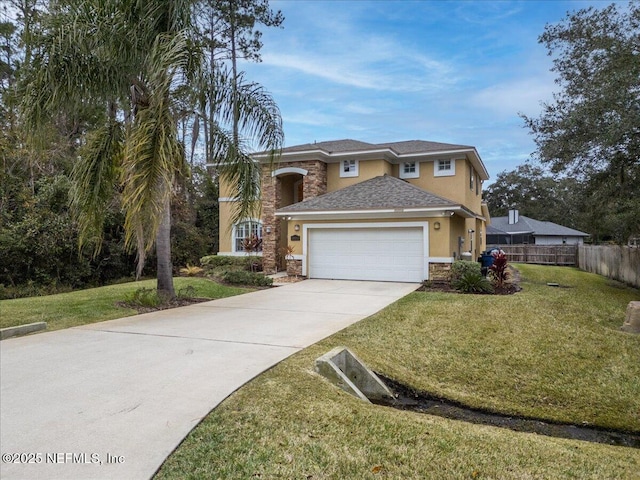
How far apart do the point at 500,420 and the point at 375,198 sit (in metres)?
10.7

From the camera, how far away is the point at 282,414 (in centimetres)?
375

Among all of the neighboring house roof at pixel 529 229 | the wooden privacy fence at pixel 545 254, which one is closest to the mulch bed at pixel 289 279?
the wooden privacy fence at pixel 545 254

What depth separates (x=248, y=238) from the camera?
18.8 metres

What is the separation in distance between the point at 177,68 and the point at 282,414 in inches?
258

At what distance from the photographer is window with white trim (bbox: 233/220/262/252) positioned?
731 inches

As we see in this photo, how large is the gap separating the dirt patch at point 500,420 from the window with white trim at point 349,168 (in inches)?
Result: 518

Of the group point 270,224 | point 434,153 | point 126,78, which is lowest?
point 270,224

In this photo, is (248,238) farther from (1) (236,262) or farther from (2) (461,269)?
(2) (461,269)

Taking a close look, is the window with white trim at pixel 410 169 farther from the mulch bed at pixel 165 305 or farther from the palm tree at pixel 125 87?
the mulch bed at pixel 165 305

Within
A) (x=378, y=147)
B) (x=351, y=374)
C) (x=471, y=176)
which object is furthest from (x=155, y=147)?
(x=471, y=176)

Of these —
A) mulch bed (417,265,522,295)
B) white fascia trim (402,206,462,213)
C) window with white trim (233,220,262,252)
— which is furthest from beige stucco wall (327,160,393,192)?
mulch bed (417,265,522,295)

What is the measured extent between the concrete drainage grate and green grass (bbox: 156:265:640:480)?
216mm

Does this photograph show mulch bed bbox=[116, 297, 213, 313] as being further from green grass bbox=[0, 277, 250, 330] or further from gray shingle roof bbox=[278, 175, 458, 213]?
gray shingle roof bbox=[278, 175, 458, 213]

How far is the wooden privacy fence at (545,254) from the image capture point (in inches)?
1103
